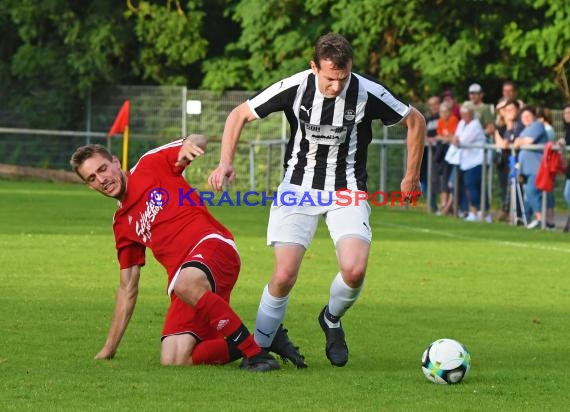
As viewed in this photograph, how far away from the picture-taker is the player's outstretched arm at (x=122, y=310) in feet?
29.5

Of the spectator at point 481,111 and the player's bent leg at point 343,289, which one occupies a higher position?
the spectator at point 481,111

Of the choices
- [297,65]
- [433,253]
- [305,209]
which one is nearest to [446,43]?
[297,65]

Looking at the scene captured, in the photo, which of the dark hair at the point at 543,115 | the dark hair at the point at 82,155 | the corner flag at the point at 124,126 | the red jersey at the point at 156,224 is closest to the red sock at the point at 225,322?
the red jersey at the point at 156,224

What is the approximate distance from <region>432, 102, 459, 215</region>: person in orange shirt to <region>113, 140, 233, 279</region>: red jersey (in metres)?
16.3

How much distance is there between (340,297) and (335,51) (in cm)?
156

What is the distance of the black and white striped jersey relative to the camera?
9117 millimetres

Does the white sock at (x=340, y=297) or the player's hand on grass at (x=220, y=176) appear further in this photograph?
the white sock at (x=340, y=297)

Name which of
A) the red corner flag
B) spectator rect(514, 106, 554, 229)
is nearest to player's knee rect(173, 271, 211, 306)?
spectator rect(514, 106, 554, 229)

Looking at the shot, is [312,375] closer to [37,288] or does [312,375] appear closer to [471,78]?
[37,288]

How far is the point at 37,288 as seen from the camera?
521 inches

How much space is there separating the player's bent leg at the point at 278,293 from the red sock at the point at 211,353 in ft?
0.80

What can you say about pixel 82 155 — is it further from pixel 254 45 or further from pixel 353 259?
pixel 254 45

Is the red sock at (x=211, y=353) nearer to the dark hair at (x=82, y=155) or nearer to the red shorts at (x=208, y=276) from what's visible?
the red shorts at (x=208, y=276)

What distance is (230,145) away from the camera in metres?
8.92
